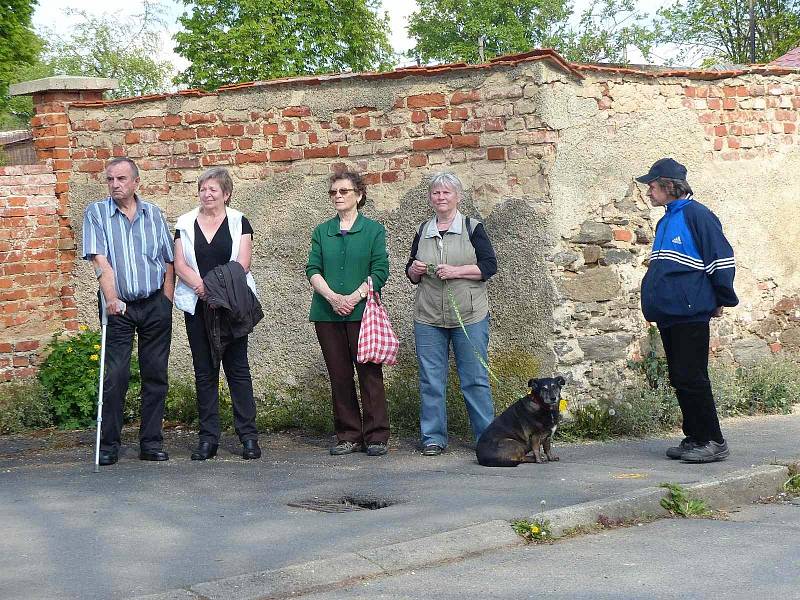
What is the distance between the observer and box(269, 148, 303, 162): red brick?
877 cm

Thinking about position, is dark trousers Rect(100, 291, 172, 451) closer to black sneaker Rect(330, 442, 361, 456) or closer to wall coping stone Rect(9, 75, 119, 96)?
black sneaker Rect(330, 442, 361, 456)

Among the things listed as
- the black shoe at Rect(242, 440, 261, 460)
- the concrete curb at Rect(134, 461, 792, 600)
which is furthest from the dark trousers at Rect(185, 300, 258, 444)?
the concrete curb at Rect(134, 461, 792, 600)

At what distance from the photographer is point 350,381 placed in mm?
7684

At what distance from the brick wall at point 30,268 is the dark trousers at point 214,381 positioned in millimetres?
2674

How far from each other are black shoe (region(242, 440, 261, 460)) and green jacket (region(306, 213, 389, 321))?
3.21 feet

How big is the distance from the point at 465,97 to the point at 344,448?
2734 mm

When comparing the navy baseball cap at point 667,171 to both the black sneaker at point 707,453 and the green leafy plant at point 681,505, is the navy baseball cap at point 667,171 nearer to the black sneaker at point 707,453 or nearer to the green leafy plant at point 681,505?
the black sneaker at point 707,453

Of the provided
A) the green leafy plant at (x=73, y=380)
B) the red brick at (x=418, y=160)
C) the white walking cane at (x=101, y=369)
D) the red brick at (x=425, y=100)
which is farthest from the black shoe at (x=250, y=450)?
the red brick at (x=425, y=100)

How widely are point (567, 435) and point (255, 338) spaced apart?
2793 millimetres

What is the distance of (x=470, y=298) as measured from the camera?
24.3 feet

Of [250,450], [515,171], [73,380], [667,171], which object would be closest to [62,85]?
[73,380]

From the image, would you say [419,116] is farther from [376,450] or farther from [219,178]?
[376,450]

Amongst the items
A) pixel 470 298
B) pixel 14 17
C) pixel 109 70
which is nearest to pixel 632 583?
pixel 470 298

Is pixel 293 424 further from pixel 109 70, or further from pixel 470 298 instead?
pixel 109 70
